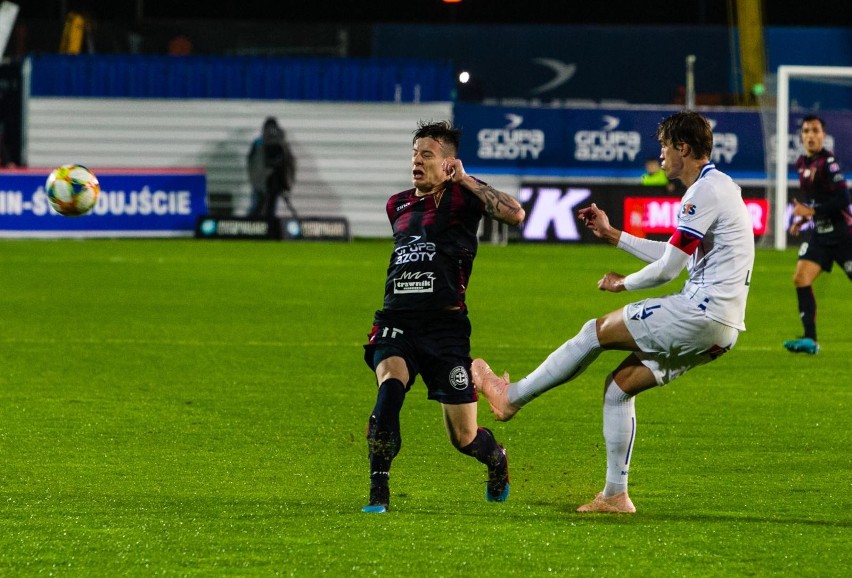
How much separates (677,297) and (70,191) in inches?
313

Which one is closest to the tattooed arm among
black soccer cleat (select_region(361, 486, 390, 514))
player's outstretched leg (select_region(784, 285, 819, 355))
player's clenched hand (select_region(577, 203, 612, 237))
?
player's clenched hand (select_region(577, 203, 612, 237))

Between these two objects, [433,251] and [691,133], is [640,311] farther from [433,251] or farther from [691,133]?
[433,251]

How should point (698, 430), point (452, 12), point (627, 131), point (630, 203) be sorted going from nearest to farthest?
1. point (698, 430)
2. point (630, 203)
3. point (627, 131)
4. point (452, 12)

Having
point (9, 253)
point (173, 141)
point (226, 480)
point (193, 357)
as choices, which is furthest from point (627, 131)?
point (226, 480)

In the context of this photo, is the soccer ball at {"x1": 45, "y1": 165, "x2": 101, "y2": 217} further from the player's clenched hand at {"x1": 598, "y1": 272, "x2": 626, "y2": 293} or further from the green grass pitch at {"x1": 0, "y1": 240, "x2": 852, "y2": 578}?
the player's clenched hand at {"x1": 598, "y1": 272, "x2": 626, "y2": 293}

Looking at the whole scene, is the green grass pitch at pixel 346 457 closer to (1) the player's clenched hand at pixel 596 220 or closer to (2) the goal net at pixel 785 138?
(1) the player's clenched hand at pixel 596 220

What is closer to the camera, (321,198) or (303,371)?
(303,371)

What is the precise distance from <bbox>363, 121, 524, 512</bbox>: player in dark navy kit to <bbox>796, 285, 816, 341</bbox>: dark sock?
7387 mm

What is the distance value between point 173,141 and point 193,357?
788 inches

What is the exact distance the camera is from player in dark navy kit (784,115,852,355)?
13391 millimetres

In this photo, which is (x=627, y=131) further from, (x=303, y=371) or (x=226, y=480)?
(x=226, y=480)

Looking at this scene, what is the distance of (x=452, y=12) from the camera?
46.7 m

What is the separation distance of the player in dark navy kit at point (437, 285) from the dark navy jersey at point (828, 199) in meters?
7.53

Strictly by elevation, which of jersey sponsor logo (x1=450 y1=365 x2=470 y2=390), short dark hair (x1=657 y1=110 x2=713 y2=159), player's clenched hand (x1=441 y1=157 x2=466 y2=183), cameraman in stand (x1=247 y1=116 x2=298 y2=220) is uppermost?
cameraman in stand (x1=247 y1=116 x2=298 y2=220)
